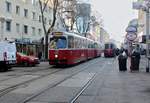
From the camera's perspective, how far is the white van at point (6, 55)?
110 ft

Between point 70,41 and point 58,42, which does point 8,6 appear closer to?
point 70,41

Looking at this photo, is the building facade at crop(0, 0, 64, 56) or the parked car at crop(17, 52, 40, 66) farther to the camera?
the building facade at crop(0, 0, 64, 56)

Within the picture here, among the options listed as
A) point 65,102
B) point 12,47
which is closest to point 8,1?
point 12,47

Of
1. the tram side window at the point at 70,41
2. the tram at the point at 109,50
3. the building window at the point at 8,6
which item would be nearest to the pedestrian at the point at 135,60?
the tram side window at the point at 70,41

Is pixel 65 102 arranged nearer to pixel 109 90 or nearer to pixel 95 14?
pixel 109 90

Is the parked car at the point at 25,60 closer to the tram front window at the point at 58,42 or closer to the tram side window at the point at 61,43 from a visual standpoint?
the tram front window at the point at 58,42

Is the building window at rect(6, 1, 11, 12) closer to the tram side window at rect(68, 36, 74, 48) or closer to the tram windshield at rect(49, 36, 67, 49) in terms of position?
the tram side window at rect(68, 36, 74, 48)

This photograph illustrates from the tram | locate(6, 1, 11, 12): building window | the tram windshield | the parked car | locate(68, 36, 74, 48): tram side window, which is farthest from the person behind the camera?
the tram

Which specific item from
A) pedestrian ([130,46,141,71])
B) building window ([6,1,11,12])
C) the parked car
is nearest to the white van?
the parked car

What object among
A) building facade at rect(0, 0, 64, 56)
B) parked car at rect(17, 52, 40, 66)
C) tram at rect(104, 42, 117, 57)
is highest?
building facade at rect(0, 0, 64, 56)

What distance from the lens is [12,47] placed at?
36062 millimetres

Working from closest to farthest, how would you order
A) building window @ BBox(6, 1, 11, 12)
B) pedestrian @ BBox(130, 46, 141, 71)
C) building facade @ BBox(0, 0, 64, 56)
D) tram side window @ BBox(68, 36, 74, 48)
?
pedestrian @ BBox(130, 46, 141, 71) < tram side window @ BBox(68, 36, 74, 48) < building facade @ BBox(0, 0, 64, 56) < building window @ BBox(6, 1, 11, 12)

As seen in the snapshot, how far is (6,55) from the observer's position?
33.9 metres

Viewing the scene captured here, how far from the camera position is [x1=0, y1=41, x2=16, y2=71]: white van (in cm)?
3351
